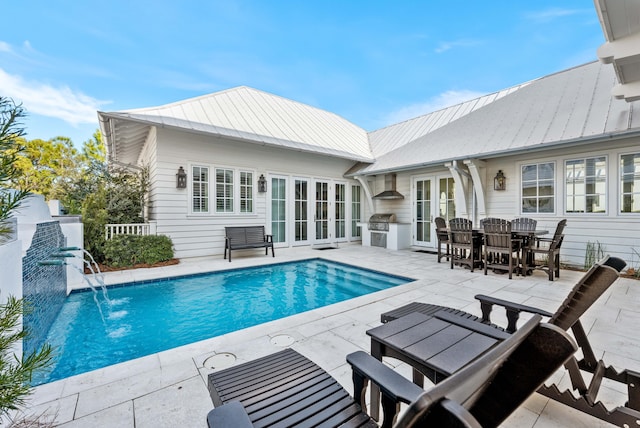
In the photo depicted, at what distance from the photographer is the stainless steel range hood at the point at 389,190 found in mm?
9376

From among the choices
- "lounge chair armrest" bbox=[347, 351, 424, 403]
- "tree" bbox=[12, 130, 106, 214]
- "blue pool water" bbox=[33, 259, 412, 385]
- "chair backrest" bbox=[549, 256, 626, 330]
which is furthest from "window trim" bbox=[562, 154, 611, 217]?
"tree" bbox=[12, 130, 106, 214]

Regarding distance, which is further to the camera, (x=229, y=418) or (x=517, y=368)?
(x=229, y=418)

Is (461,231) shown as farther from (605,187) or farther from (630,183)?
(630,183)

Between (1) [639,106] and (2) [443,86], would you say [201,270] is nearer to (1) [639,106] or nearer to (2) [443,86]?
(1) [639,106]

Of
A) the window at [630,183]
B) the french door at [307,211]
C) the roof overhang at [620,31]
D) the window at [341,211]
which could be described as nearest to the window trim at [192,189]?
the french door at [307,211]

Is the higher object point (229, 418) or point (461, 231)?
point (461, 231)

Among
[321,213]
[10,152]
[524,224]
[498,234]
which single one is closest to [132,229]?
[321,213]

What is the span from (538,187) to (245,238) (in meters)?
7.41

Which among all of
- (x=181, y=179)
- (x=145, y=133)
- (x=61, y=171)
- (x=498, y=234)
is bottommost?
(x=498, y=234)

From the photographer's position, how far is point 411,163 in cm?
816

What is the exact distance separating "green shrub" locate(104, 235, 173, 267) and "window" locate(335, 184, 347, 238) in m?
5.51

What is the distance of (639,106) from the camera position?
5.42m

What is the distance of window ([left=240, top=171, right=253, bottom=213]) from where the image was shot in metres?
7.94

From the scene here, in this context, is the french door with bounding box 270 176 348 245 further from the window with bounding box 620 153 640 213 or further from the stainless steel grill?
the window with bounding box 620 153 640 213
